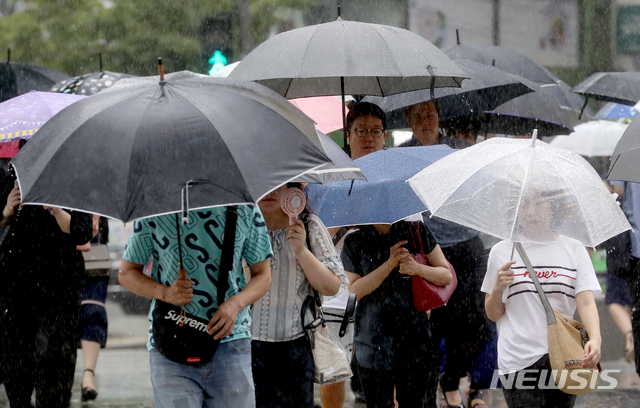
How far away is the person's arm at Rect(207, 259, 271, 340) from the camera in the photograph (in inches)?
154

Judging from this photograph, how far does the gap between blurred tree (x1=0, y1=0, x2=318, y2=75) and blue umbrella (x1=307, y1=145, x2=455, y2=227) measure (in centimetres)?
1144

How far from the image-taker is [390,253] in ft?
17.5

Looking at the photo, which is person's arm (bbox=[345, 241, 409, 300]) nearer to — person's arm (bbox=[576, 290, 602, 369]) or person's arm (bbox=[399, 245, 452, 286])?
person's arm (bbox=[399, 245, 452, 286])

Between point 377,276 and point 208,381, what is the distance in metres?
1.56

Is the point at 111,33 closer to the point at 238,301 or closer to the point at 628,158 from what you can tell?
the point at 628,158

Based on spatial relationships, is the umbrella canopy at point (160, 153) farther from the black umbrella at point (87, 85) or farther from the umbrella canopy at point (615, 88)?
the umbrella canopy at point (615, 88)

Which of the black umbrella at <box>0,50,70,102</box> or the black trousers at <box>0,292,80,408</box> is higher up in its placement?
the black umbrella at <box>0,50,70,102</box>

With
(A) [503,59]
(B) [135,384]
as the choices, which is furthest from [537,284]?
(B) [135,384]

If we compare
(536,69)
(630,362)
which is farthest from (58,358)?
(630,362)

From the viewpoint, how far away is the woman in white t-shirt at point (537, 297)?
4715 millimetres

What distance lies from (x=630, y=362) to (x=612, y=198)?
5.09 m

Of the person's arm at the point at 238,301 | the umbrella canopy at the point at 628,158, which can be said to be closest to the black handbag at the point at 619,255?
the umbrella canopy at the point at 628,158

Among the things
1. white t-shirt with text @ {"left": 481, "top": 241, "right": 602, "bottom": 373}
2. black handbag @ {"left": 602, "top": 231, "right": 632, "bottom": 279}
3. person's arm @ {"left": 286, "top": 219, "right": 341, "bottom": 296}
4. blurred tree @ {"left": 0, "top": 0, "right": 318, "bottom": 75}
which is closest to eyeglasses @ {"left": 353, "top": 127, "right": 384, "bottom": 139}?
white t-shirt with text @ {"left": 481, "top": 241, "right": 602, "bottom": 373}

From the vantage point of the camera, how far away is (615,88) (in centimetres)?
846
